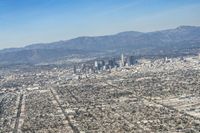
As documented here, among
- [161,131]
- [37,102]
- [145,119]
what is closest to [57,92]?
[37,102]

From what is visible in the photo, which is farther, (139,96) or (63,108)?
(139,96)

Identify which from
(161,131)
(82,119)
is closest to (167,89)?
(82,119)

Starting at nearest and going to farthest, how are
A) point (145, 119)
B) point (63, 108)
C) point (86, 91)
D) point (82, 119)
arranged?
point (145, 119) < point (82, 119) < point (63, 108) < point (86, 91)

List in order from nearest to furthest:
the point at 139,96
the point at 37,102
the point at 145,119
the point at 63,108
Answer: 1. the point at 145,119
2. the point at 63,108
3. the point at 139,96
4. the point at 37,102

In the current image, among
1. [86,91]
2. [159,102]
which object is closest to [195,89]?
[159,102]

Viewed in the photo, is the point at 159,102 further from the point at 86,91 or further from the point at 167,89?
the point at 86,91

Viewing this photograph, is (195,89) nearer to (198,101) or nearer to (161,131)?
(198,101)

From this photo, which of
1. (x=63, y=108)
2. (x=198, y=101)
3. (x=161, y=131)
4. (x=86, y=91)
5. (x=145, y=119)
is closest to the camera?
(x=161, y=131)

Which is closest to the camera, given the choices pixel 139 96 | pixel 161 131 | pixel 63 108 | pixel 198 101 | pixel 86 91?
pixel 161 131
